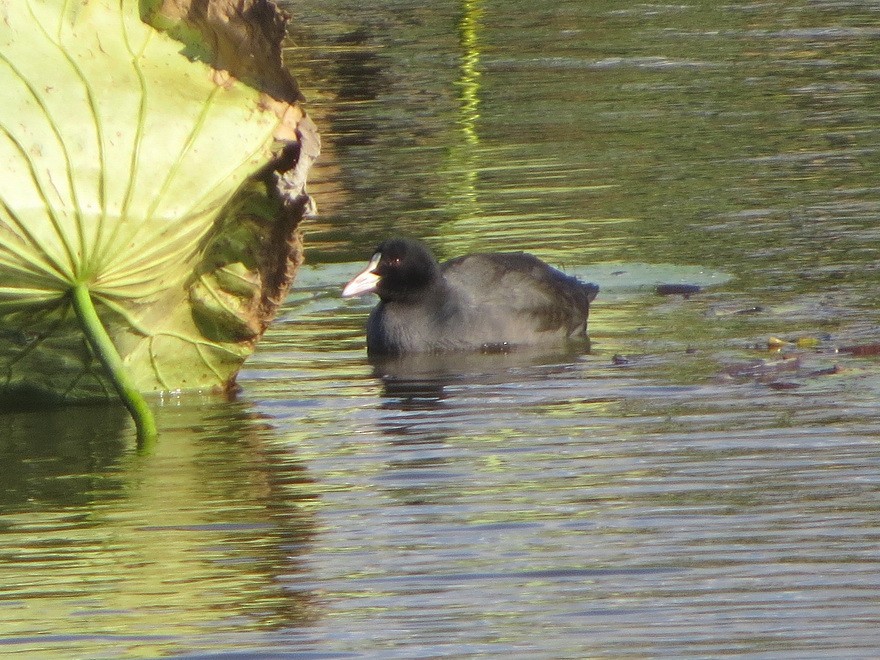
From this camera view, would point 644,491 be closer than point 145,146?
Yes

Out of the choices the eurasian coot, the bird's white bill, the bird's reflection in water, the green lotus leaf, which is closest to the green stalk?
the green lotus leaf

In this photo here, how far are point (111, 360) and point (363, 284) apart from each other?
3.16 meters

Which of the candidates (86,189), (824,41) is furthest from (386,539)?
(824,41)

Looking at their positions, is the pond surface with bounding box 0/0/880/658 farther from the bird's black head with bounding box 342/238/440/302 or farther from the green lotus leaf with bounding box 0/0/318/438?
the green lotus leaf with bounding box 0/0/318/438

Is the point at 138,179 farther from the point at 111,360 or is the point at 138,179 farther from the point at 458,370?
the point at 458,370

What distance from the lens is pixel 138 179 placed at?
8680 mm

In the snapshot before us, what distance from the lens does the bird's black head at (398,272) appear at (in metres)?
11.6

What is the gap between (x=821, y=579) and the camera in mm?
6215

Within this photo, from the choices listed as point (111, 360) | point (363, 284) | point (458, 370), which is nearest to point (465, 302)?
point (363, 284)

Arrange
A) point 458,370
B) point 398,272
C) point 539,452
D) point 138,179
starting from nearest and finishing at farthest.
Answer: point 539,452 → point 138,179 → point 458,370 → point 398,272

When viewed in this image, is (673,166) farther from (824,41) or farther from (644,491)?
(644,491)

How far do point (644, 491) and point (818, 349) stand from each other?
9.25ft

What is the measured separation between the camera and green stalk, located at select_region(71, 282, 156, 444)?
859cm

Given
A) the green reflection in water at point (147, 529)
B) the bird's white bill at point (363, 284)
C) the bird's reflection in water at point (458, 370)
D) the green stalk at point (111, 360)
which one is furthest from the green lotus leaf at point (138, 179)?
the bird's white bill at point (363, 284)
